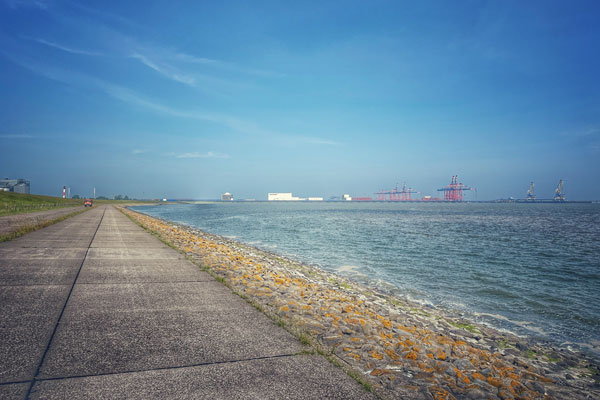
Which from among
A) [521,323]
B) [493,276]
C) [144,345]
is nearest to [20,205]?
[144,345]

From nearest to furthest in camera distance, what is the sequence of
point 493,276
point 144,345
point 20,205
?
point 144,345 → point 493,276 → point 20,205

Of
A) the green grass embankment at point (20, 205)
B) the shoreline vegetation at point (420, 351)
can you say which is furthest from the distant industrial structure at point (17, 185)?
the shoreline vegetation at point (420, 351)

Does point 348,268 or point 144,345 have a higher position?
point 144,345

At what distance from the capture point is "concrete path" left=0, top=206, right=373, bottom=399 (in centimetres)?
360

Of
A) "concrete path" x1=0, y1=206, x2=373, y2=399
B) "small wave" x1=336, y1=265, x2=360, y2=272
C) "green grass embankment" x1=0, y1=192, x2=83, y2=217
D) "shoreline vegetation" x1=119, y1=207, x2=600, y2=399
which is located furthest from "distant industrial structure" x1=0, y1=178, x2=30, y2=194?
"shoreline vegetation" x1=119, y1=207, x2=600, y2=399

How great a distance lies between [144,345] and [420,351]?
4.65m

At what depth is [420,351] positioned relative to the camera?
5723mm

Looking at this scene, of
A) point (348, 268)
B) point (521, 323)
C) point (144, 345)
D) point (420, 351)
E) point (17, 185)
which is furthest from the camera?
point (17, 185)

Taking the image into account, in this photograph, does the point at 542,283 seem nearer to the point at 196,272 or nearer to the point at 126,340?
the point at 196,272

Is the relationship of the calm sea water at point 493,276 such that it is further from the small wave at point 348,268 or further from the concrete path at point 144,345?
the concrete path at point 144,345

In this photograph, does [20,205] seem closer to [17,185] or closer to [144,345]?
[144,345]

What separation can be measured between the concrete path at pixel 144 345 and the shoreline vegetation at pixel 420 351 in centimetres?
62

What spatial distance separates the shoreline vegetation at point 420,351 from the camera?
4559 millimetres

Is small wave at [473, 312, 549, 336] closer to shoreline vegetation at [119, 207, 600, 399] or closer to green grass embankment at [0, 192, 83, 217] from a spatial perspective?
shoreline vegetation at [119, 207, 600, 399]
